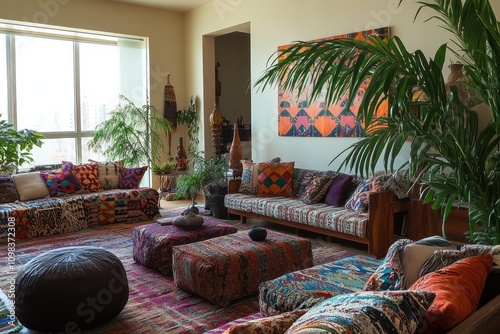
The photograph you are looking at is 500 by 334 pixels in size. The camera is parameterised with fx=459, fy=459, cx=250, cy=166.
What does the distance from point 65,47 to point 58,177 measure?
2511mm

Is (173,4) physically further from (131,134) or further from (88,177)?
(88,177)

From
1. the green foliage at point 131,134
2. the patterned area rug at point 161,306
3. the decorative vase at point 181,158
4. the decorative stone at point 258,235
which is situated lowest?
the patterned area rug at point 161,306

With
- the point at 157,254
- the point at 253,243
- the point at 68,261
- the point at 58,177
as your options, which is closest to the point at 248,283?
the point at 253,243

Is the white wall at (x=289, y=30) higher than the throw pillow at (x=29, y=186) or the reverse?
higher

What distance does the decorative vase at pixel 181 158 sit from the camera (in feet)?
24.1

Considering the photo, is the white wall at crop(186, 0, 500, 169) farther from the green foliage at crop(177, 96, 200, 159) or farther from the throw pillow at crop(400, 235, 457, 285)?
the throw pillow at crop(400, 235, 457, 285)

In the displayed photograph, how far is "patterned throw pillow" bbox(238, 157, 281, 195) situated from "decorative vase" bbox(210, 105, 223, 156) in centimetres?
134

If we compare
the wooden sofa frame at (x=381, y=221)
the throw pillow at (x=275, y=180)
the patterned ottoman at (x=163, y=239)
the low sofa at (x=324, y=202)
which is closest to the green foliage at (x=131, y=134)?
the low sofa at (x=324, y=202)

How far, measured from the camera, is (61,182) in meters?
5.48

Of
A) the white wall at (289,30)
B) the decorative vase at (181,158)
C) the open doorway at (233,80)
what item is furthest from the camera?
the open doorway at (233,80)

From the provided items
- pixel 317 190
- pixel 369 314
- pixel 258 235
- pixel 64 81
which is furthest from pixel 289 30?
pixel 369 314

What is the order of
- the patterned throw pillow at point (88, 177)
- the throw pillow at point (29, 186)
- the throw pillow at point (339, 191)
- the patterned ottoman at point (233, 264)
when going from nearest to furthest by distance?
the patterned ottoman at point (233, 264)
the throw pillow at point (339, 191)
the throw pillow at point (29, 186)
the patterned throw pillow at point (88, 177)

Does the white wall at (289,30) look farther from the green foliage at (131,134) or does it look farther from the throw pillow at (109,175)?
the throw pillow at (109,175)

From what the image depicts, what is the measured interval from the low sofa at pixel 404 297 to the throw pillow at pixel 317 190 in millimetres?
2447
